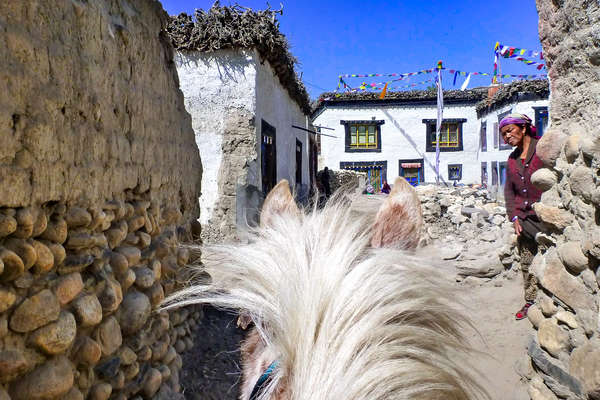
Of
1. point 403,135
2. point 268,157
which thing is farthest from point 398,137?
point 268,157

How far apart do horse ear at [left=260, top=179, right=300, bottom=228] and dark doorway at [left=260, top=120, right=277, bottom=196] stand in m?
5.18

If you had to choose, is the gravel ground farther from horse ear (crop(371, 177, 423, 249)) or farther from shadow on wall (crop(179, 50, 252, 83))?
shadow on wall (crop(179, 50, 252, 83))

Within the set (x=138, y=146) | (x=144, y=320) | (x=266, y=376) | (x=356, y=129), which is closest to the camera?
(x=266, y=376)

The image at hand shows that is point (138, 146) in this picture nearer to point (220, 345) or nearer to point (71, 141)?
point (71, 141)

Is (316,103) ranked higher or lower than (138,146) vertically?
higher

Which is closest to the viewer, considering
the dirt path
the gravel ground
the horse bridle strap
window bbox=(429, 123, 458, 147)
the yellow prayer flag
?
the horse bridle strap

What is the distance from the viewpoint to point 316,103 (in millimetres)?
24266

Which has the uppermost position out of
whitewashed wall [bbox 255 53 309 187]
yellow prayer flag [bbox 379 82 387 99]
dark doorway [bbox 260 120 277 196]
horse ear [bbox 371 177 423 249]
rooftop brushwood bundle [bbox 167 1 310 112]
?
yellow prayer flag [bbox 379 82 387 99]

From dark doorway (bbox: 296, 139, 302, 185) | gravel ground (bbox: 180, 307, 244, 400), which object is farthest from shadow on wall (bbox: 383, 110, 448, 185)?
gravel ground (bbox: 180, 307, 244, 400)

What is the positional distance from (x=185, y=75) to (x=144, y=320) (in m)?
6.06

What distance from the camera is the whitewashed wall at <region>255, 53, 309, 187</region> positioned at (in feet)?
23.6

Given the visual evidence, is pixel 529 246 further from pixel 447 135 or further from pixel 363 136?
pixel 447 135

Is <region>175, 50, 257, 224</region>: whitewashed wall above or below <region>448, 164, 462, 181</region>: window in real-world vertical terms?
above

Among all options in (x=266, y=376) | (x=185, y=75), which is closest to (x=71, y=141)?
(x=266, y=376)
